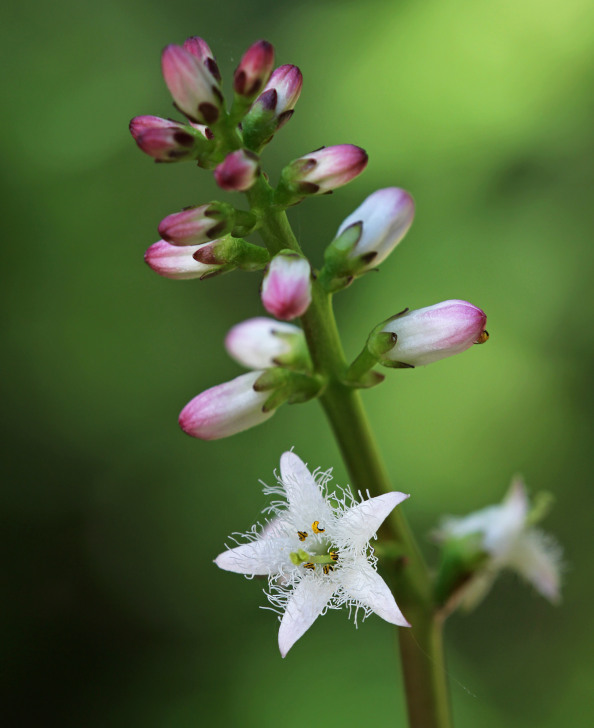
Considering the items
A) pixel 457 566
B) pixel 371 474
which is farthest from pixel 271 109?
pixel 457 566

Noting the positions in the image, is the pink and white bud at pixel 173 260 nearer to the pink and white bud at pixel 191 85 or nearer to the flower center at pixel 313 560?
the pink and white bud at pixel 191 85

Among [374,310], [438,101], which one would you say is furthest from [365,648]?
[438,101]

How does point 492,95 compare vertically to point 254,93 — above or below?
above

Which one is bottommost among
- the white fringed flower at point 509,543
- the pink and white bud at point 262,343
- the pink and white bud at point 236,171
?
the white fringed flower at point 509,543

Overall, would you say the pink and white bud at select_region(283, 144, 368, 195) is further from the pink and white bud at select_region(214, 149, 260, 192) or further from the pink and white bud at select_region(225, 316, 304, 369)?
the pink and white bud at select_region(225, 316, 304, 369)

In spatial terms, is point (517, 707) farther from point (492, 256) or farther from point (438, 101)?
point (438, 101)

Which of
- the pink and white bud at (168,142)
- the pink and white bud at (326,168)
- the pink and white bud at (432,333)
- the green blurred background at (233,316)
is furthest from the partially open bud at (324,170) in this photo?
the green blurred background at (233,316)

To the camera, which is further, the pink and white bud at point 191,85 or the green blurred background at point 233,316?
the green blurred background at point 233,316
